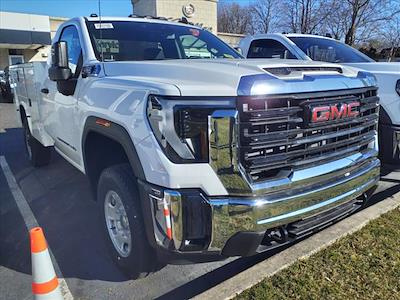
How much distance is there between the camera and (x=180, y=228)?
2174 millimetres

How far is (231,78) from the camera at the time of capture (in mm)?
2211

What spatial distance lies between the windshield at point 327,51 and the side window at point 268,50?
0.84 feet

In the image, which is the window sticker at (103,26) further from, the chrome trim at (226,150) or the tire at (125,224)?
the chrome trim at (226,150)

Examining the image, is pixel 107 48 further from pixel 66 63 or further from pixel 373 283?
pixel 373 283

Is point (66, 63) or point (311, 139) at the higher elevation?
point (66, 63)

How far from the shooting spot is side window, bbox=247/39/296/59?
20.6ft

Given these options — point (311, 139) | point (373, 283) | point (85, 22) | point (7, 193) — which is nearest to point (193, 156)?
point (311, 139)

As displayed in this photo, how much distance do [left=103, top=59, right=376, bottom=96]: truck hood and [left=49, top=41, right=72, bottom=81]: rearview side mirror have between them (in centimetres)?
70

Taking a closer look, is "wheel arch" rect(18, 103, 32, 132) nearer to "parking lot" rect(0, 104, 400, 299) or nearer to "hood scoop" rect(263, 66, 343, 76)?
"parking lot" rect(0, 104, 400, 299)

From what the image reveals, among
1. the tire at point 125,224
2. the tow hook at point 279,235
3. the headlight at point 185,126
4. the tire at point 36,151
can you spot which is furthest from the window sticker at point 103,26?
the tire at point 36,151

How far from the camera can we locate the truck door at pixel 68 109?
3.61m

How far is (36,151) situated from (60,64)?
3152 mm

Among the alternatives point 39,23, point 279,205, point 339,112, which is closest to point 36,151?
point 279,205

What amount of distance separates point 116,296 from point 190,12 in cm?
3126
